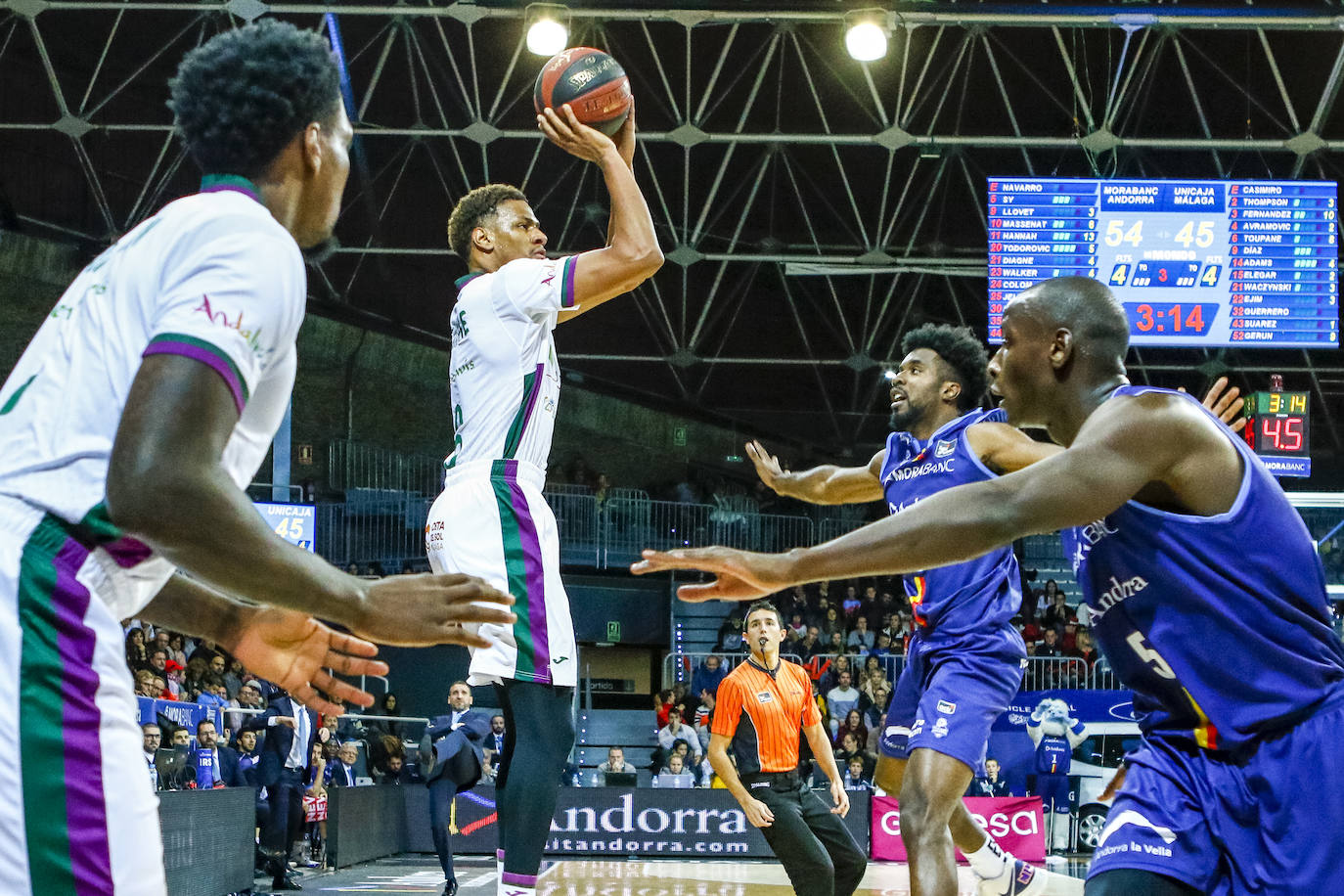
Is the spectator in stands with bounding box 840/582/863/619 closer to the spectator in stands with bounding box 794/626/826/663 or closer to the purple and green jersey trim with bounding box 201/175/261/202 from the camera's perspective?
the spectator in stands with bounding box 794/626/826/663

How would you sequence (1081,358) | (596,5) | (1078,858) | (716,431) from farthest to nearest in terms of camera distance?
(716,431) → (1078,858) → (596,5) → (1081,358)

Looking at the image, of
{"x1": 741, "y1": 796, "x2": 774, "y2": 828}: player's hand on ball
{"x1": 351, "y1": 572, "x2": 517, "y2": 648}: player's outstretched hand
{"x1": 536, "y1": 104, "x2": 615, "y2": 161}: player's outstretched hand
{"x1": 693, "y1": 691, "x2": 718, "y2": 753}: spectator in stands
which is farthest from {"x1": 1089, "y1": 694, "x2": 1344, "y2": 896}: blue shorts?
{"x1": 693, "y1": 691, "x2": 718, "y2": 753}: spectator in stands

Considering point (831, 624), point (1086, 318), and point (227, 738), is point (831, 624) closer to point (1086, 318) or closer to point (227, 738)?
point (227, 738)

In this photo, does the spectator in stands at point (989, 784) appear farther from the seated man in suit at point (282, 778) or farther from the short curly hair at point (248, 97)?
the short curly hair at point (248, 97)

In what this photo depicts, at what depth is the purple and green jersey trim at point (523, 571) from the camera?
439cm

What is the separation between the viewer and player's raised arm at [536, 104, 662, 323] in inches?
179

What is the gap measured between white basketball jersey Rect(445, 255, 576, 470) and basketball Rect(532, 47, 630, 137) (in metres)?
0.60

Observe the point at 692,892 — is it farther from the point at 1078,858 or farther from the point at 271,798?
the point at 1078,858

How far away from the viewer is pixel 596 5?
1477 centimetres

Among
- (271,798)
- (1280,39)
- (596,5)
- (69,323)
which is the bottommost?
(271,798)

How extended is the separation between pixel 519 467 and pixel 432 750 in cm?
893

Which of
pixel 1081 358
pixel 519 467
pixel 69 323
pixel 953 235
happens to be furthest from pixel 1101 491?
pixel 953 235

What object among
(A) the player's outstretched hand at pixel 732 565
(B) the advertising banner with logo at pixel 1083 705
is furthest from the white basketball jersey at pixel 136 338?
(B) the advertising banner with logo at pixel 1083 705

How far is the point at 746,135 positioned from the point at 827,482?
40.0ft
